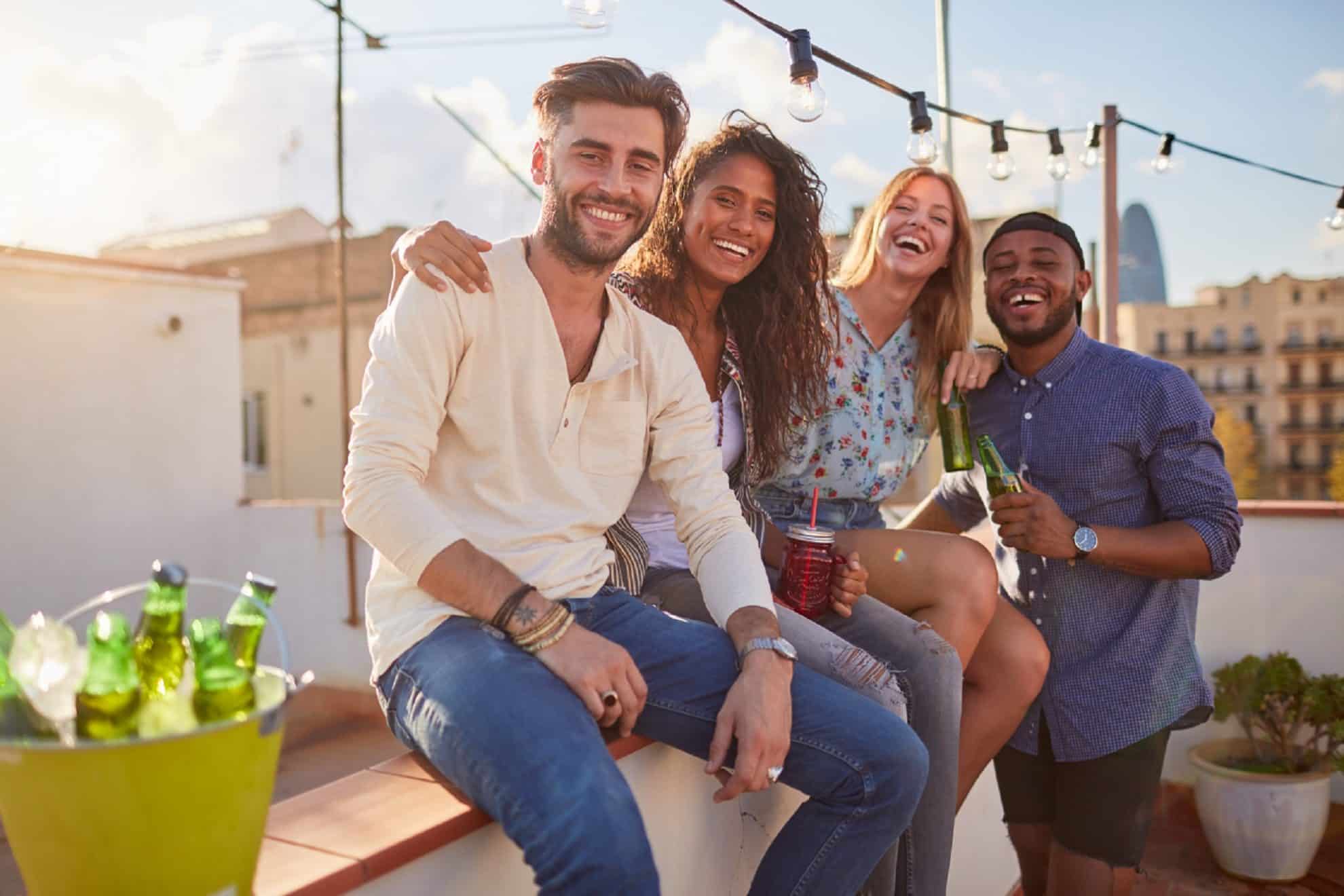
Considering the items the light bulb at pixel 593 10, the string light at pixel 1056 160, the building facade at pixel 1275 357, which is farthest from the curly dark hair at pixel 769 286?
the building facade at pixel 1275 357

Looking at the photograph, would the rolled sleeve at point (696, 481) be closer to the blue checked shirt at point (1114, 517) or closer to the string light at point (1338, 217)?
the blue checked shirt at point (1114, 517)

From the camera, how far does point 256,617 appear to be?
4.51 ft

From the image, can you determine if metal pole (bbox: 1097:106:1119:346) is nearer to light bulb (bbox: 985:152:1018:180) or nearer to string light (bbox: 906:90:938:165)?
light bulb (bbox: 985:152:1018:180)

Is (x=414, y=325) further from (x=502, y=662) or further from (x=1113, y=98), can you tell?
(x=1113, y=98)

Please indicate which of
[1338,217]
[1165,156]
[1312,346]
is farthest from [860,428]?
[1312,346]

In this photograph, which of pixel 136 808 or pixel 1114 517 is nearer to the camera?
pixel 136 808

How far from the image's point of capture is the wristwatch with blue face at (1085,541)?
270cm

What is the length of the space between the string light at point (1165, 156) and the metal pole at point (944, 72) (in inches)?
51.4

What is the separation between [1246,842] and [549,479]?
384 cm

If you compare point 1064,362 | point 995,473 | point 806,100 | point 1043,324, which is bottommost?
point 995,473

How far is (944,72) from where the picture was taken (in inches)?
277

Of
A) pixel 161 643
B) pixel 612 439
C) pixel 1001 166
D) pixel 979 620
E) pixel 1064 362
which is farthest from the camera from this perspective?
pixel 1001 166

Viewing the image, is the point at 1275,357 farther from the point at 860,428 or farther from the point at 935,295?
the point at 860,428

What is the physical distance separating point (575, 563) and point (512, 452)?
23 centimetres
